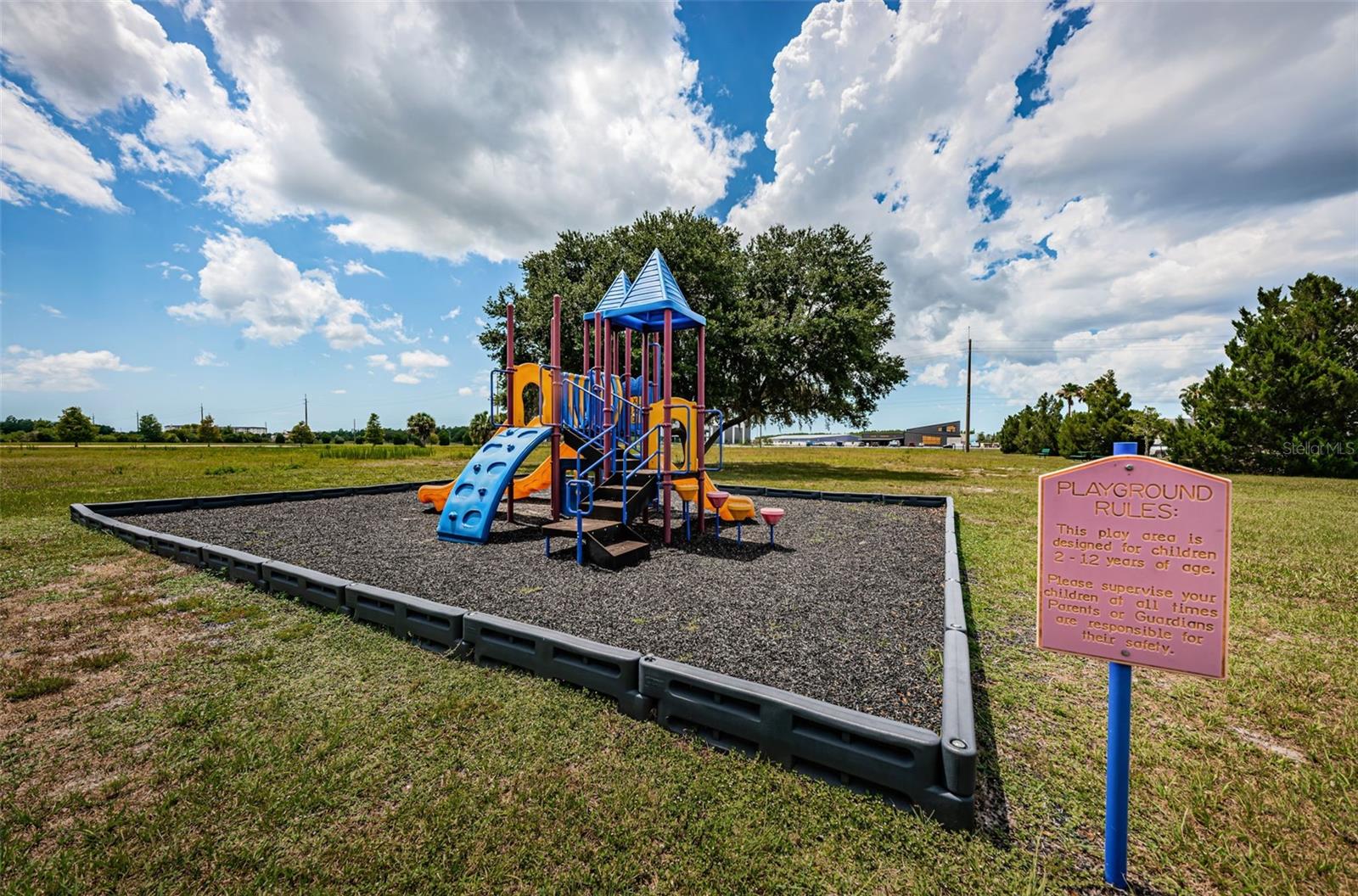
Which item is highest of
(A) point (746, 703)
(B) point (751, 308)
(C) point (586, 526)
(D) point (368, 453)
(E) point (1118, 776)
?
(B) point (751, 308)

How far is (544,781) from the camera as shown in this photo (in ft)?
7.43

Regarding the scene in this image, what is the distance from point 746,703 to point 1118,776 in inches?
56.8

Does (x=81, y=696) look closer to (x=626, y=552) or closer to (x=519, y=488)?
(x=626, y=552)

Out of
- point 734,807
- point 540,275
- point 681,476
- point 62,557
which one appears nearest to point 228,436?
point 540,275

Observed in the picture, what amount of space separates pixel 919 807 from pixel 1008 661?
6.31ft

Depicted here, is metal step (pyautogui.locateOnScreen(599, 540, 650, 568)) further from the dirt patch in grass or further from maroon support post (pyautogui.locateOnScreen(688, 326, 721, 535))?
the dirt patch in grass

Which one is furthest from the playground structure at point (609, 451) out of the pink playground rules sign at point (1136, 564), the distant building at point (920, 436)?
the distant building at point (920, 436)

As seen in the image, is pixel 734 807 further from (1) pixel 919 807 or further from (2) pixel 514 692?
A: (2) pixel 514 692

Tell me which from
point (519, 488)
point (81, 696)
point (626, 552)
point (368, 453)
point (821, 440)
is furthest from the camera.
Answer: point (821, 440)

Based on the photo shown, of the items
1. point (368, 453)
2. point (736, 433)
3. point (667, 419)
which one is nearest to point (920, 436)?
point (736, 433)

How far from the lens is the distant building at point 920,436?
10106 cm

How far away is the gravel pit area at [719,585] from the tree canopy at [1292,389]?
2354 cm

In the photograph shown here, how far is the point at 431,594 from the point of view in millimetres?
4645

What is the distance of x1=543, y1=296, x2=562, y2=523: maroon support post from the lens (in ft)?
24.8
